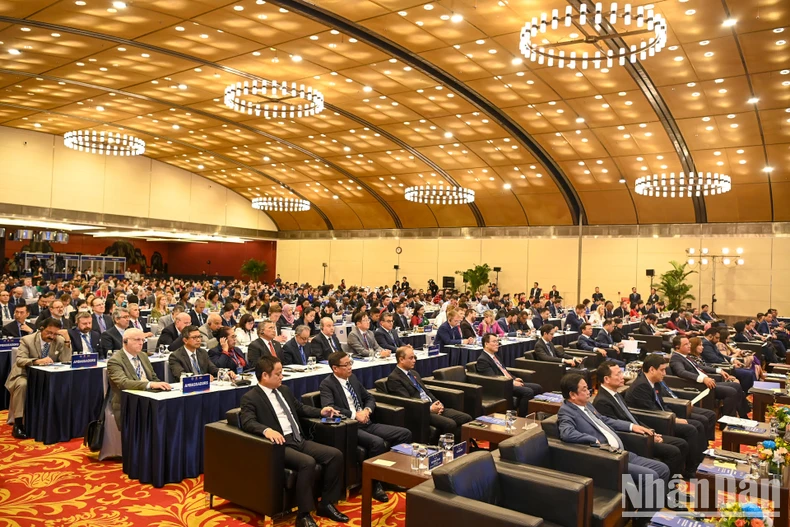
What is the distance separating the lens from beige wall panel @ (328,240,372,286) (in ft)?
109

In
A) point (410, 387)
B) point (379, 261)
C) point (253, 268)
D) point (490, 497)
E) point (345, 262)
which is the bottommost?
point (490, 497)

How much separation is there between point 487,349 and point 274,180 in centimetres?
2405

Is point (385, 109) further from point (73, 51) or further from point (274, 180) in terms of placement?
point (274, 180)

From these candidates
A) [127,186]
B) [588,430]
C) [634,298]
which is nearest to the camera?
[588,430]

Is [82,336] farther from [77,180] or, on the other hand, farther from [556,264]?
[77,180]

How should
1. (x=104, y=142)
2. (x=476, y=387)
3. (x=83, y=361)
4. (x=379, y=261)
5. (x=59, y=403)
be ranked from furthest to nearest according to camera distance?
1. (x=379, y=261)
2. (x=104, y=142)
3. (x=476, y=387)
4. (x=83, y=361)
5. (x=59, y=403)

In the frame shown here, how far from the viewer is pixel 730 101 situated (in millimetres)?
15227

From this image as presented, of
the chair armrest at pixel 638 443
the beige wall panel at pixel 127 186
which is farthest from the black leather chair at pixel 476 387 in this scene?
the beige wall panel at pixel 127 186

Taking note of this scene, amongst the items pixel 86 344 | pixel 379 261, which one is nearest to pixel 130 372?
pixel 86 344

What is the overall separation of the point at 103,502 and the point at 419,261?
86.9ft

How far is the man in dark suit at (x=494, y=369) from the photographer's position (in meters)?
7.43

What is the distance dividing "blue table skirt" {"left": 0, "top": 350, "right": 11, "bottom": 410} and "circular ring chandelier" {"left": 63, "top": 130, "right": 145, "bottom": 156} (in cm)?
1328

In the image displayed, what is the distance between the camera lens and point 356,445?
16.1 ft

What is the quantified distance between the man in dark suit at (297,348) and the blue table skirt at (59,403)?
212cm
